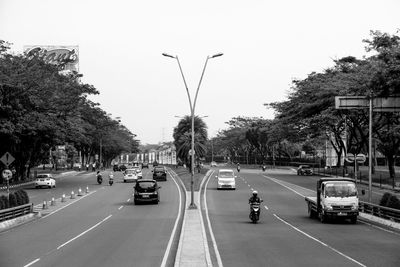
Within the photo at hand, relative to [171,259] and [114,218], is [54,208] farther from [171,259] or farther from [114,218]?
[171,259]

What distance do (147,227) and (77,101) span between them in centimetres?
3824

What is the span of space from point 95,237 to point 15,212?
29.5 ft

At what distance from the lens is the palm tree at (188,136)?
84.6 m

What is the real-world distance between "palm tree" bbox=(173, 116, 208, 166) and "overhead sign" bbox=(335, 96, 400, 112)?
1948 inches

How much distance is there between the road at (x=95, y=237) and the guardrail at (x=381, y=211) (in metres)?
10.6

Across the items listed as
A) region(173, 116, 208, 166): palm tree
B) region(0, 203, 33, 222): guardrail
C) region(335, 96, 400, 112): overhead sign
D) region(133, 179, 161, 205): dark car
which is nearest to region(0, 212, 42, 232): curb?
region(0, 203, 33, 222): guardrail

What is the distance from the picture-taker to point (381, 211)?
3041 centimetres

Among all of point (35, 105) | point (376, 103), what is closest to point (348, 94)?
point (376, 103)

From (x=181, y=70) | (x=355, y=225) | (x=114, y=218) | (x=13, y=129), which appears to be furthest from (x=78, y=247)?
(x=13, y=129)

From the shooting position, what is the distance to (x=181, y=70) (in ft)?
122

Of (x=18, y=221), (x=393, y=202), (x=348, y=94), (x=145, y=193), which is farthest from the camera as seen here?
(x=348, y=94)

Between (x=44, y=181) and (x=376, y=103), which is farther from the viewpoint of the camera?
(x=44, y=181)

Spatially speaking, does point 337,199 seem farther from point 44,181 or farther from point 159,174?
point 159,174

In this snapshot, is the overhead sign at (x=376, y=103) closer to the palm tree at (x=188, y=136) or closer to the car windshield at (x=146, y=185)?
the car windshield at (x=146, y=185)
